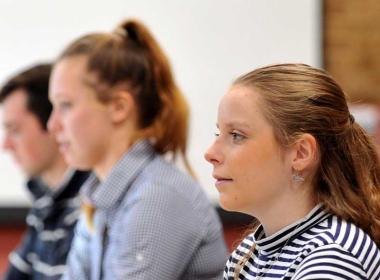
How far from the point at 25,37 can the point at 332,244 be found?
7.07 feet

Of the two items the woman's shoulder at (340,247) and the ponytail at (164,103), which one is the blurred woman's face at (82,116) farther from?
the woman's shoulder at (340,247)

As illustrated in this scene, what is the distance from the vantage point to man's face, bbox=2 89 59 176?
241 centimetres

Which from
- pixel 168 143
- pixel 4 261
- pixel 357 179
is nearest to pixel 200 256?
pixel 168 143

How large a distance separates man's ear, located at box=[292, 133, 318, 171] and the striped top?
0.07 metres

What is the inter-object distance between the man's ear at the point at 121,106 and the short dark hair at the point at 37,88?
2.21 ft

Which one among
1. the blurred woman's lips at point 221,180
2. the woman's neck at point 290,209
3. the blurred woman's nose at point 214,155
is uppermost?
the blurred woman's nose at point 214,155

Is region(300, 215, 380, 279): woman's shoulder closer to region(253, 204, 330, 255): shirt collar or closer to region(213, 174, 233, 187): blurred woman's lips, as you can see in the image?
region(253, 204, 330, 255): shirt collar

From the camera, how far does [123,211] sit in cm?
165

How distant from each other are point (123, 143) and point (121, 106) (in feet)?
0.27

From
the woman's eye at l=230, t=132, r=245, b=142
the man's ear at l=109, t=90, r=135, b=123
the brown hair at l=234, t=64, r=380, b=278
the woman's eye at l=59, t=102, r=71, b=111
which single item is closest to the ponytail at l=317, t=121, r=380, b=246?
the brown hair at l=234, t=64, r=380, b=278

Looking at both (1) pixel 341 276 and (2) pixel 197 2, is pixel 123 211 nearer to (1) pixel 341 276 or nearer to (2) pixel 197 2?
(1) pixel 341 276

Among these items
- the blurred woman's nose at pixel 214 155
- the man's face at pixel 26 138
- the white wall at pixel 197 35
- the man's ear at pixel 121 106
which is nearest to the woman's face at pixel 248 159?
the blurred woman's nose at pixel 214 155

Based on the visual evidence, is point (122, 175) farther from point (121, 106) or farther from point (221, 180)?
point (221, 180)

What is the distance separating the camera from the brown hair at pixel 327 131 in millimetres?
1156
